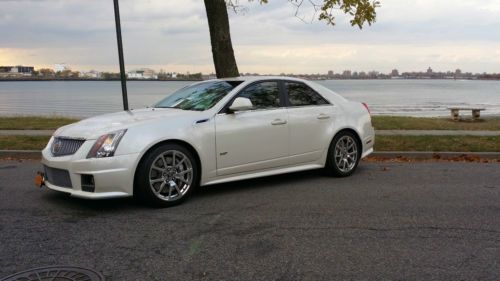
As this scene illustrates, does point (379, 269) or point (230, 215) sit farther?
point (230, 215)

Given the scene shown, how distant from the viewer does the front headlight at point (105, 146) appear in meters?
5.64

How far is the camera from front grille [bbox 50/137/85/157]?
5840mm

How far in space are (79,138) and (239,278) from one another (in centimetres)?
281

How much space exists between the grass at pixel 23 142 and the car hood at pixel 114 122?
4.77 m

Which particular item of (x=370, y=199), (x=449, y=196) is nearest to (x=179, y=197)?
(x=370, y=199)

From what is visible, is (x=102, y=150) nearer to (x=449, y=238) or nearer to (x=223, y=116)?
(x=223, y=116)

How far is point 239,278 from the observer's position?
3.92 m

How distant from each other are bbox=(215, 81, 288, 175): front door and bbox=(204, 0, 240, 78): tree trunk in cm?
441

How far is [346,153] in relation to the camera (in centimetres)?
794

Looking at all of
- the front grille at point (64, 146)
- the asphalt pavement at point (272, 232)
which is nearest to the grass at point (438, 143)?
the asphalt pavement at point (272, 232)

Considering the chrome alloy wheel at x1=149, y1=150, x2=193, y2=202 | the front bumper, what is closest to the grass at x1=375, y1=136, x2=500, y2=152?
the chrome alloy wheel at x1=149, y1=150, x2=193, y2=202

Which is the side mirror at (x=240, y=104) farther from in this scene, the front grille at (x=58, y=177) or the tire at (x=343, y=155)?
the front grille at (x=58, y=177)

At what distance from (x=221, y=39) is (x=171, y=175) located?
6147 millimetres

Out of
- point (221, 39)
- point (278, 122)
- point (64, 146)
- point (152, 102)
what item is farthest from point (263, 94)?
point (152, 102)
